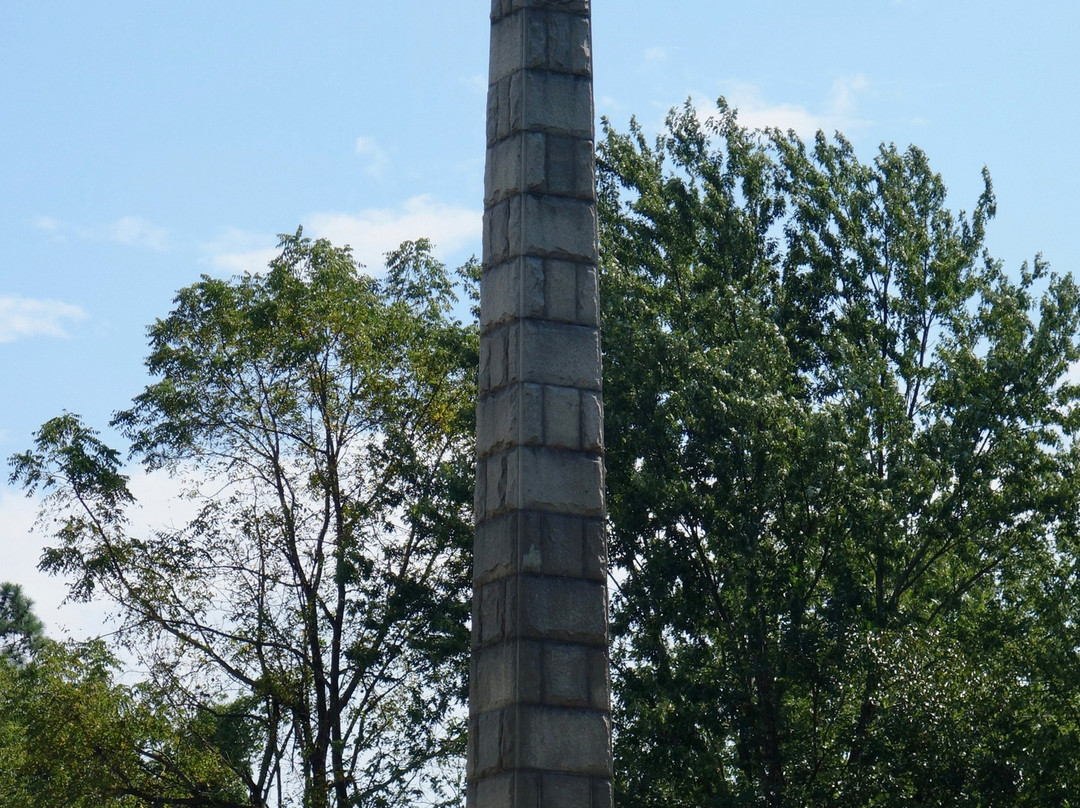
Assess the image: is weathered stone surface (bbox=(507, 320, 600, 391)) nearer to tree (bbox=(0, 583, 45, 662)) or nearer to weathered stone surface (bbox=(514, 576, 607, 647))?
weathered stone surface (bbox=(514, 576, 607, 647))

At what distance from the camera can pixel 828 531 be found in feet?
55.5

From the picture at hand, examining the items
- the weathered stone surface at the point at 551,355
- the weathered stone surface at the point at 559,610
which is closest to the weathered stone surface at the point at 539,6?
the weathered stone surface at the point at 551,355

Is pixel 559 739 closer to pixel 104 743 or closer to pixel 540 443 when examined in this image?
pixel 540 443

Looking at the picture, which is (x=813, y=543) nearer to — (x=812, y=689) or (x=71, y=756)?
(x=812, y=689)

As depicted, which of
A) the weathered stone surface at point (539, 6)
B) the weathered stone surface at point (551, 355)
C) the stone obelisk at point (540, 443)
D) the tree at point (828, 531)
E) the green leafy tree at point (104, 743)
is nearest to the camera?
the stone obelisk at point (540, 443)

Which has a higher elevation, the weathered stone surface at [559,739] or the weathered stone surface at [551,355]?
the weathered stone surface at [551,355]

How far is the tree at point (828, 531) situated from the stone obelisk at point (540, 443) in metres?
8.48

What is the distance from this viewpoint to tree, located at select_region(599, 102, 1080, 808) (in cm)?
1510

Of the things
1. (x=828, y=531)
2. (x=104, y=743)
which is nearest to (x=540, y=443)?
(x=828, y=531)

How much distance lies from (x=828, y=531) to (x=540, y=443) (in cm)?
1026

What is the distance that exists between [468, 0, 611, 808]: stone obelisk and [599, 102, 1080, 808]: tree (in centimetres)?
848

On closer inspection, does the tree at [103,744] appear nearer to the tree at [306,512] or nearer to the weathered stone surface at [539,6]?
the tree at [306,512]

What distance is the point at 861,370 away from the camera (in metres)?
17.5

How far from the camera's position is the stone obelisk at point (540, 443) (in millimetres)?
6781
